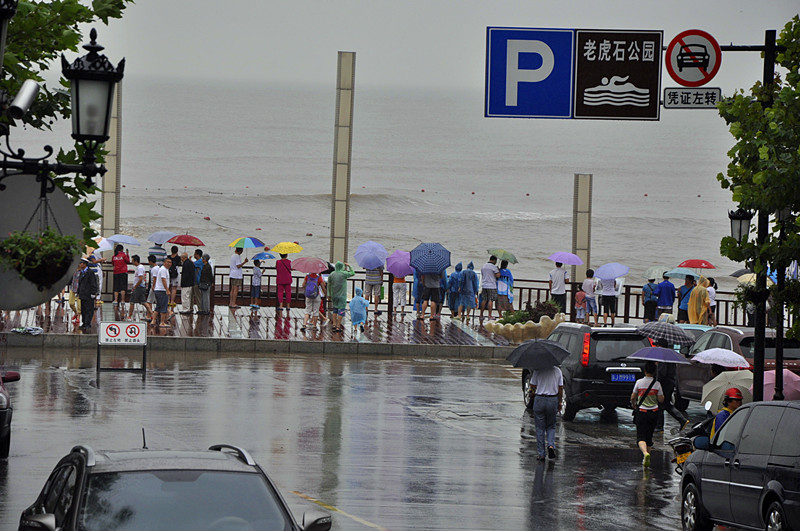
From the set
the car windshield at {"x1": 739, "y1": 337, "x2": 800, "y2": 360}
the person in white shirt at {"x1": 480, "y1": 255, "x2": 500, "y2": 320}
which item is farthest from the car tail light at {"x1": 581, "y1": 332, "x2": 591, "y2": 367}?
the person in white shirt at {"x1": 480, "y1": 255, "x2": 500, "y2": 320}

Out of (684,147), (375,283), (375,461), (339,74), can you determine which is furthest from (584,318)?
(684,147)

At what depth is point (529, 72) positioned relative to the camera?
18047mm

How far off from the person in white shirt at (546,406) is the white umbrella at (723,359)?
3.04 metres

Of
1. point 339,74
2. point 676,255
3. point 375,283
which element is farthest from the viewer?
point 676,255

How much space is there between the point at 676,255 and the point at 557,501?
3972 inches

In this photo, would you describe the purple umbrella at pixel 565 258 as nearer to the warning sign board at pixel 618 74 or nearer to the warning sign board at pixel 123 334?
the warning sign board at pixel 123 334

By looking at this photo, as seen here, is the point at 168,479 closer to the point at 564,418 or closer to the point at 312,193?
the point at 564,418

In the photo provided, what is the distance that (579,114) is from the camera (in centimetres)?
1752

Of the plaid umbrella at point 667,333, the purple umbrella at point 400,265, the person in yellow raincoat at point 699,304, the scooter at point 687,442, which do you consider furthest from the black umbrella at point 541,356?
the purple umbrella at point 400,265

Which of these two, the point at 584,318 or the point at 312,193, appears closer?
the point at 584,318

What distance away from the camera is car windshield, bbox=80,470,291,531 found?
7047mm

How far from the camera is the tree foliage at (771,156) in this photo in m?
12.1

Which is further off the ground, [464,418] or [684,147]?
[684,147]

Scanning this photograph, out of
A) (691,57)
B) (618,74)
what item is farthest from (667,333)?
(691,57)
